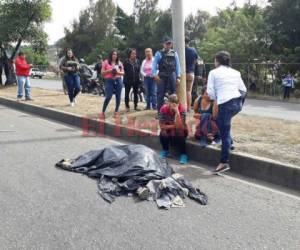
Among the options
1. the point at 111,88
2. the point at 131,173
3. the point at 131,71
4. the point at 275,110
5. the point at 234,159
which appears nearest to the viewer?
the point at 131,173

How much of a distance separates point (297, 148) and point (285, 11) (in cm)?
2189

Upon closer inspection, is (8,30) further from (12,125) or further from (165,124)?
(165,124)

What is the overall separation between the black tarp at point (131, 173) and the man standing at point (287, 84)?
18081mm

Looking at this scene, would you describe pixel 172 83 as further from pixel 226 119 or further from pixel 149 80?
pixel 226 119

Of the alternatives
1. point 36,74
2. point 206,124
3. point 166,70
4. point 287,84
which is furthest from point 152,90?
point 36,74

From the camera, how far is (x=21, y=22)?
25578 millimetres

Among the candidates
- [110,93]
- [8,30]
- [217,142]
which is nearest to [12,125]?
[110,93]

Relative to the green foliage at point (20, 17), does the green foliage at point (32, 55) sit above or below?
below

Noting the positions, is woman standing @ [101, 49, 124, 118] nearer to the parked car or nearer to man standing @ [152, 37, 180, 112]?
man standing @ [152, 37, 180, 112]

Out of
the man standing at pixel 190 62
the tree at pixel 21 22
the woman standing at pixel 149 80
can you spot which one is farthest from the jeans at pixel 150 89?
the tree at pixel 21 22

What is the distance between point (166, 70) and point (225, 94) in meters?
3.20

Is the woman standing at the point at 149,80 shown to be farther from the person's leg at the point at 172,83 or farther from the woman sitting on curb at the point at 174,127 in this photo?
the woman sitting on curb at the point at 174,127

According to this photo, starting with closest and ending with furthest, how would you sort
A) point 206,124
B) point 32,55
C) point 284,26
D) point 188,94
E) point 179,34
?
point 206,124
point 179,34
point 188,94
point 284,26
point 32,55

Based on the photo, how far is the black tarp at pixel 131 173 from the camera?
529 cm
